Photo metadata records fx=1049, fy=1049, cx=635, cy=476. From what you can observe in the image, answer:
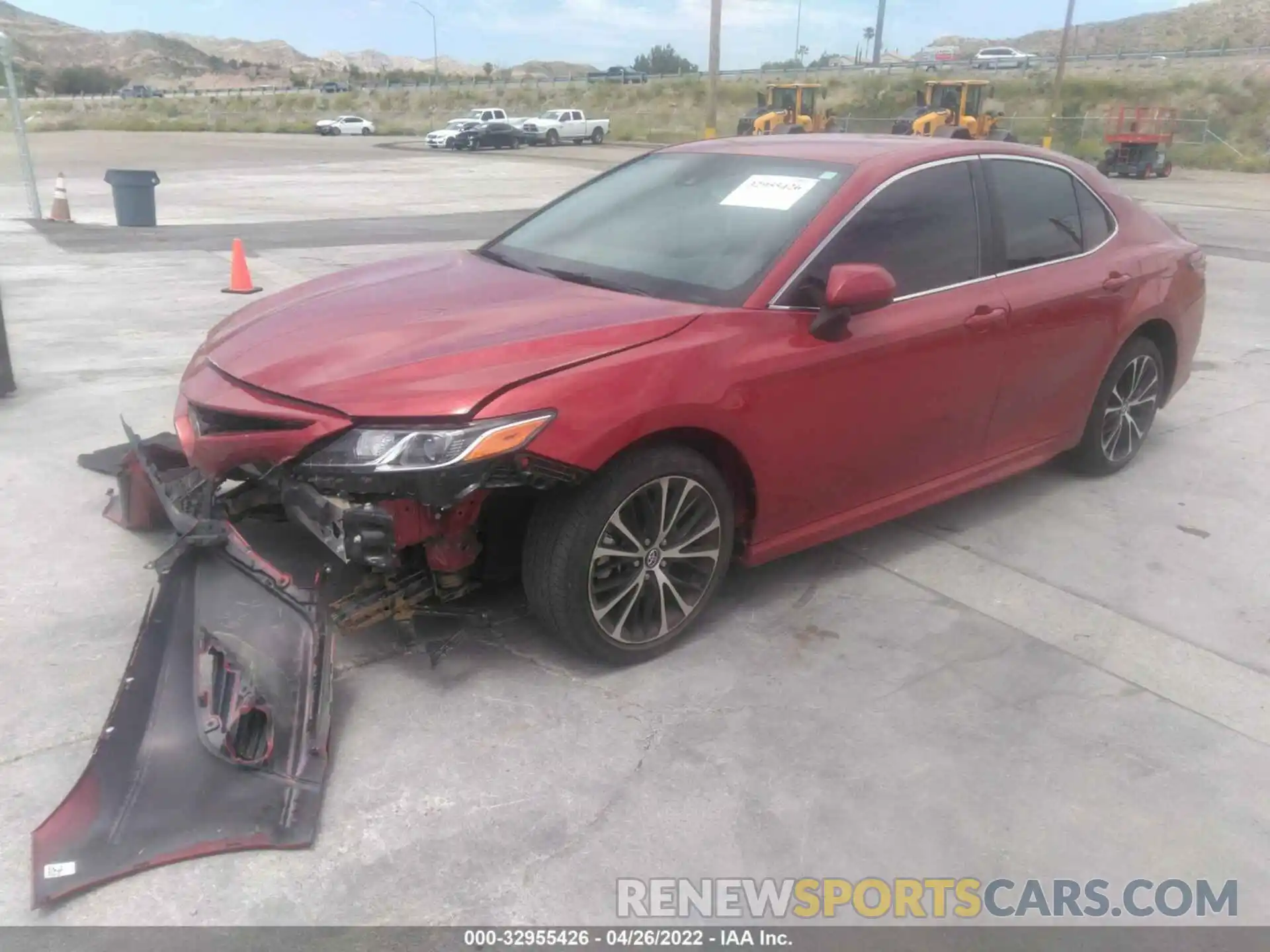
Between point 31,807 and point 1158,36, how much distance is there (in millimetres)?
154028

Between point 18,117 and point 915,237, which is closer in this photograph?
point 915,237

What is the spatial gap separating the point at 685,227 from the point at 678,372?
3.12ft

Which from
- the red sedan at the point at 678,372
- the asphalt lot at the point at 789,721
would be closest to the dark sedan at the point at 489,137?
the asphalt lot at the point at 789,721

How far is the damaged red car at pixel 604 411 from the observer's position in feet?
9.65

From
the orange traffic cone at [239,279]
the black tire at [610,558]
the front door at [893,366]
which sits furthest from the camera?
the orange traffic cone at [239,279]

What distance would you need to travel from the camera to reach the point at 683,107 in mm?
58875

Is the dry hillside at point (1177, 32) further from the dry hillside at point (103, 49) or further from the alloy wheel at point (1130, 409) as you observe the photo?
the dry hillside at point (103, 49)

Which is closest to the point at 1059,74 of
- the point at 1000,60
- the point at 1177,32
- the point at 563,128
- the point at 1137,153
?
the point at 1137,153

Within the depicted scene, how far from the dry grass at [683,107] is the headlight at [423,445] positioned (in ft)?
118

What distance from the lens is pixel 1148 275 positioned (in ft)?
16.7

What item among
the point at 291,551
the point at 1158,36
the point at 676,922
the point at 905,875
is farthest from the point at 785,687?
the point at 1158,36

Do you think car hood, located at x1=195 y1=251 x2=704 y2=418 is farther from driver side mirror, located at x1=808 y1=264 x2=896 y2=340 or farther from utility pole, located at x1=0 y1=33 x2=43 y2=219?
utility pole, located at x1=0 y1=33 x2=43 y2=219

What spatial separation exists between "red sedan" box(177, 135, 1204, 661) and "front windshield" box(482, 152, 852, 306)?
1cm

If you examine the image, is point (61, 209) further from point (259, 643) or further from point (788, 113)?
point (788, 113)
